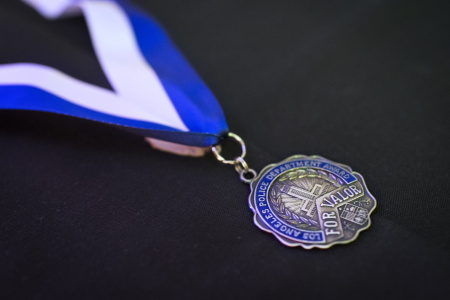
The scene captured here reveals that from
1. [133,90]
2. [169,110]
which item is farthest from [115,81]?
[169,110]

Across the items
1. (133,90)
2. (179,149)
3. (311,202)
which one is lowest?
(311,202)

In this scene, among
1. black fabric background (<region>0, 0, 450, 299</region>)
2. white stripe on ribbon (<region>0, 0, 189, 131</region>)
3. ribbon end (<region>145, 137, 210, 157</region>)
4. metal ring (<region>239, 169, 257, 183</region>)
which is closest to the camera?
black fabric background (<region>0, 0, 450, 299</region>)

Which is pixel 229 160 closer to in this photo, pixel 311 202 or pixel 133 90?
pixel 311 202

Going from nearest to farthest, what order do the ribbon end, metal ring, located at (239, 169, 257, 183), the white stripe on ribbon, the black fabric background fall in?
the black fabric background → metal ring, located at (239, 169, 257, 183) → the ribbon end → the white stripe on ribbon

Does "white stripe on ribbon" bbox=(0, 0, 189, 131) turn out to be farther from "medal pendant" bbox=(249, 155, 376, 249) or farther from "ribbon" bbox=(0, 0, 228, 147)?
"medal pendant" bbox=(249, 155, 376, 249)

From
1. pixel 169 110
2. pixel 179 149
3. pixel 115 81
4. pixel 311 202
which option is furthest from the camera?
pixel 115 81

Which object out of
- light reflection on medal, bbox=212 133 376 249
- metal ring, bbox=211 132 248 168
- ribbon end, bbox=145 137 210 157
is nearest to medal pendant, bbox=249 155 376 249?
light reflection on medal, bbox=212 133 376 249

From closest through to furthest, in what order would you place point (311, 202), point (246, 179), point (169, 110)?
point (311, 202), point (246, 179), point (169, 110)
